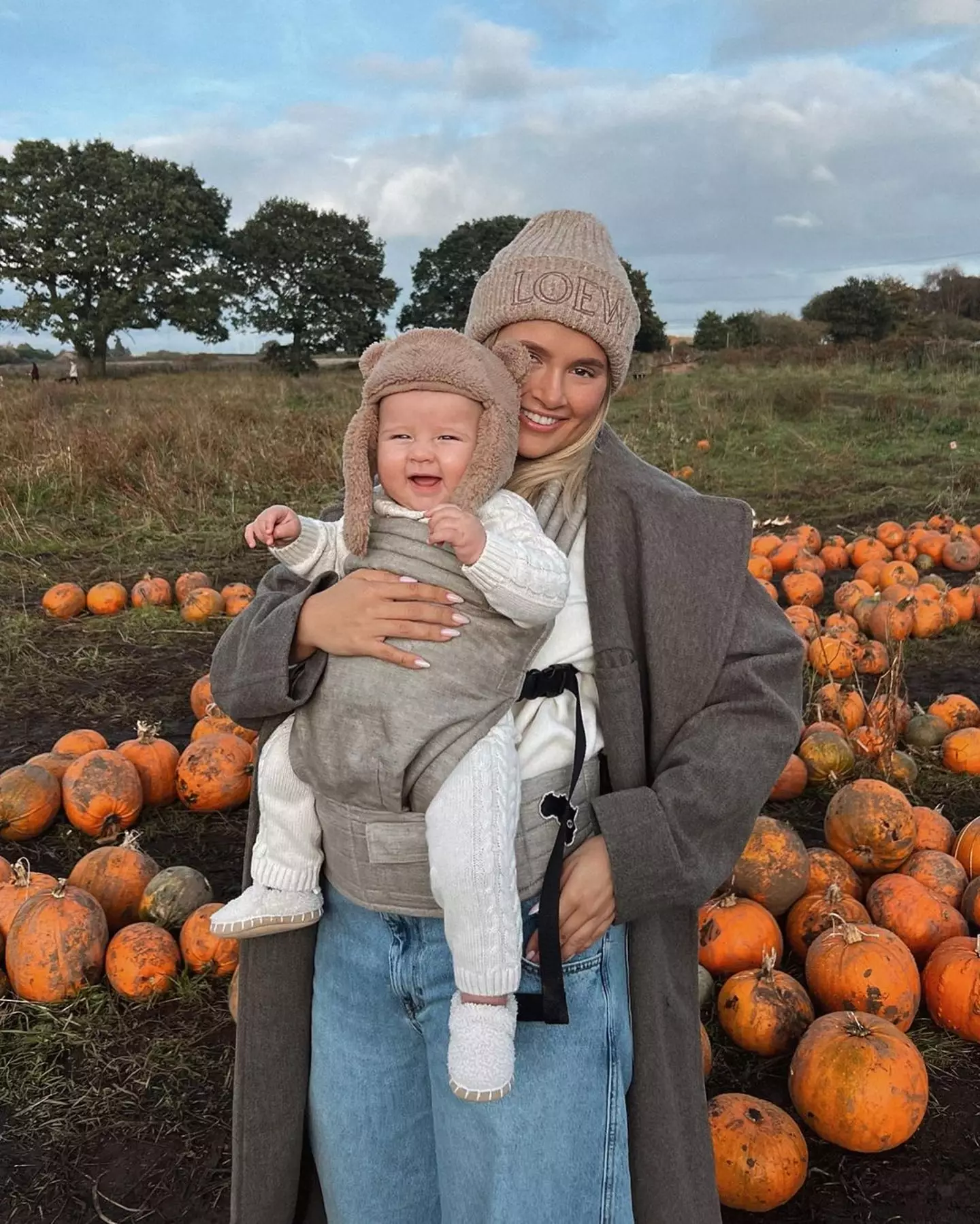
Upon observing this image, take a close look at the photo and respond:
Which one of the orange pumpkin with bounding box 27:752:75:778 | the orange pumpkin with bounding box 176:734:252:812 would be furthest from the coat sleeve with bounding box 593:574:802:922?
the orange pumpkin with bounding box 27:752:75:778

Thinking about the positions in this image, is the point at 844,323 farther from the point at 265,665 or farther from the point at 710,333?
the point at 265,665

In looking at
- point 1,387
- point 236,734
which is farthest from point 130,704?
point 1,387

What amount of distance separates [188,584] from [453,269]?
5392 centimetres

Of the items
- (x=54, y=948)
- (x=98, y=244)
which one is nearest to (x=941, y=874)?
(x=54, y=948)

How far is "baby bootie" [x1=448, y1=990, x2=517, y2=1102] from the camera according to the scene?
5.09ft

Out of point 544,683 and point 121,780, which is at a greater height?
point 544,683

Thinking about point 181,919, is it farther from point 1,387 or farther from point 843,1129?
point 1,387

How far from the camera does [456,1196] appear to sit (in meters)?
1.71

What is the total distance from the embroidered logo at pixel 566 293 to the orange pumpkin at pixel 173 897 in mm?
2208

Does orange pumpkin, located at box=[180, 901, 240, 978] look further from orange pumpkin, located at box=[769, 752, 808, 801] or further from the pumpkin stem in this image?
orange pumpkin, located at box=[769, 752, 808, 801]

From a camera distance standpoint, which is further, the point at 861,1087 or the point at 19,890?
the point at 19,890

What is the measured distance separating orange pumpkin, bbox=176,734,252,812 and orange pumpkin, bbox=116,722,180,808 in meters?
0.06

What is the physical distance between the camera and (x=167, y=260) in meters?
43.1

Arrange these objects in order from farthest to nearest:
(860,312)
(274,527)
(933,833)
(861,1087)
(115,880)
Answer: (860,312)
(933,833)
(115,880)
(861,1087)
(274,527)
